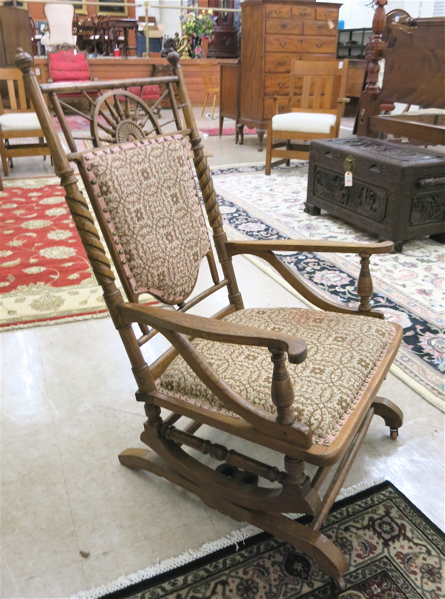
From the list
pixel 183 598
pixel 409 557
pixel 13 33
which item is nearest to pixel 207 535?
pixel 183 598

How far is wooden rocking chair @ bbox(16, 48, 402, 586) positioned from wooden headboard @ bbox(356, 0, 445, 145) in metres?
2.42

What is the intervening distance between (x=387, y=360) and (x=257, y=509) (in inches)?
19.8

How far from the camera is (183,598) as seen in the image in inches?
47.1

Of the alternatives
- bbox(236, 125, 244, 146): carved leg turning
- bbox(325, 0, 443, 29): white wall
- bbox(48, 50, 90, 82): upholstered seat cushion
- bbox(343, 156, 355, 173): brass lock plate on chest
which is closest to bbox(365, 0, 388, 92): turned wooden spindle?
bbox(343, 156, 355, 173): brass lock plate on chest

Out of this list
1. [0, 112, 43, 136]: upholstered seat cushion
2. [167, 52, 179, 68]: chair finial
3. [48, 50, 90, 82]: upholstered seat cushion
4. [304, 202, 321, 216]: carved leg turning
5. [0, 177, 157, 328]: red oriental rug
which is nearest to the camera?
[167, 52, 179, 68]: chair finial

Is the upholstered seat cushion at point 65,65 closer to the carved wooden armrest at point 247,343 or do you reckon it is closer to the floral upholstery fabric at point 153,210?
the floral upholstery fabric at point 153,210

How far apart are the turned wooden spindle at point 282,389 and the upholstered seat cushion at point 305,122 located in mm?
3923

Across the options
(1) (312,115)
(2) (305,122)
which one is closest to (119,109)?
(2) (305,122)

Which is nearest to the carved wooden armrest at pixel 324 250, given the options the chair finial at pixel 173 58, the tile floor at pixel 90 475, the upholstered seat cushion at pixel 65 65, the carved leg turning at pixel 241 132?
the tile floor at pixel 90 475

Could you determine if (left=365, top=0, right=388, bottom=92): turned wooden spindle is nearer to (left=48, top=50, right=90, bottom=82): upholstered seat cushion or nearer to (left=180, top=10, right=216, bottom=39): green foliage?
(left=48, top=50, right=90, bottom=82): upholstered seat cushion

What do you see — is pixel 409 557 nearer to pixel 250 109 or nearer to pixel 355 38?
pixel 250 109

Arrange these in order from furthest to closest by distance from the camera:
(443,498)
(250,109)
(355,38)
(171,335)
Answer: (355,38) → (250,109) → (443,498) → (171,335)

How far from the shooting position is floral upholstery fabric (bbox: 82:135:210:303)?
1302 millimetres

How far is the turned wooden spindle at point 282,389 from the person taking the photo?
1.00 metres
